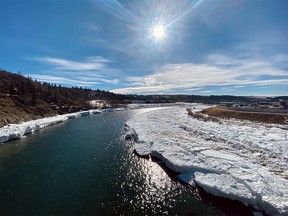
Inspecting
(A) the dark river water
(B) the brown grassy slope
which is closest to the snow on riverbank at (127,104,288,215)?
(A) the dark river water

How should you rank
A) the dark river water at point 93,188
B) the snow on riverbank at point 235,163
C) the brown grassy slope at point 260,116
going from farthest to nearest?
the brown grassy slope at point 260,116 → the snow on riverbank at point 235,163 → the dark river water at point 93,188

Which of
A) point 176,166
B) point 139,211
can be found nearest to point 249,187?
point 176,166

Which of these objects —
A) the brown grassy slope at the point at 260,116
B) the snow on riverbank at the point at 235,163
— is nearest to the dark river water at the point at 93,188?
the snow on riverbank at the point at 235,163

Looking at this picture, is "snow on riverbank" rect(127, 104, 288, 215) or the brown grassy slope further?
the brown grassy slope

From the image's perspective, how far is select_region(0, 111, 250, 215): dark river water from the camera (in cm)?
1267

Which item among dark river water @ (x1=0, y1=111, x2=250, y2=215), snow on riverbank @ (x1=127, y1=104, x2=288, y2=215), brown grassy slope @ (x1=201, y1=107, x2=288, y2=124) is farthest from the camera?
brown grassy slope @ (x1=201, y1=107, x2=288, y2=124)

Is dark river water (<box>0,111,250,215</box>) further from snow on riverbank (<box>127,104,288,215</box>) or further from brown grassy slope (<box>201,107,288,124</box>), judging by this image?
brown grassy slope (<box>201,107,288,124</box>)

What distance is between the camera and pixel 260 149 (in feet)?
78.8

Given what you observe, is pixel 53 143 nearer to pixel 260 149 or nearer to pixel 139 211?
pixel 139 211

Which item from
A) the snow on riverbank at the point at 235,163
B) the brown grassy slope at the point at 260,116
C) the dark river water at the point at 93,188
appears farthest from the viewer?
the brown grassy slope at the point at 260,116

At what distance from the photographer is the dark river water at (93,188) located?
12.7 meters

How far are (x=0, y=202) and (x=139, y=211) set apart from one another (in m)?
9.46

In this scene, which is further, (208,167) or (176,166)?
(176,166)

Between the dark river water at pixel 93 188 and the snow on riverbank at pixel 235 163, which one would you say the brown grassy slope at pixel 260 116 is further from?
the dark river water at pixel 93 188
